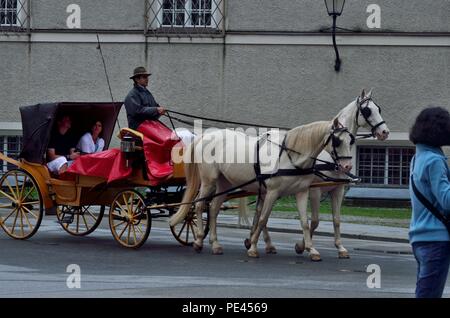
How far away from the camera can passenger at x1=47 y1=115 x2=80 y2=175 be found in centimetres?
1562

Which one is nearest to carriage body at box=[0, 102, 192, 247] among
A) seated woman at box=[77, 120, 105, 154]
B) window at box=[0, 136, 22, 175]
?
seated woman at box=[77, 120, 105, 154]

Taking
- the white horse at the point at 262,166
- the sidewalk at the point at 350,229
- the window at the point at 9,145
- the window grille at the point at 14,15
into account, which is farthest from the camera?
the window at the point at 9,145

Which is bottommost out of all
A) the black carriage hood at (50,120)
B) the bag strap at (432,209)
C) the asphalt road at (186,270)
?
the asphalt road at (186,270)

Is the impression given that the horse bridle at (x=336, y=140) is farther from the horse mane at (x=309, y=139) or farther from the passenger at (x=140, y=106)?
the passenger at (x=140, y=106)

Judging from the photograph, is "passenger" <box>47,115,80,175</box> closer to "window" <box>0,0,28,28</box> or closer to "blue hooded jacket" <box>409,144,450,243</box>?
"blue hooded jacket" <box>409,144,450,243</box>

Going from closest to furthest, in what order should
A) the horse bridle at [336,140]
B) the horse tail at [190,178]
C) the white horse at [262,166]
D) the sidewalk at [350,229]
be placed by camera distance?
1. the horse bridle at [336,140]
2. the white horse at [262,166]
3. the horse tail at [190,178]
4. the sidewalk at [350,229]

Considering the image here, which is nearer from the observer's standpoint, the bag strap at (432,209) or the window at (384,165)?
the bag strap at (432,209)

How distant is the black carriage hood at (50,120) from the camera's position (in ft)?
50.7

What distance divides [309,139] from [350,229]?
18.0ft

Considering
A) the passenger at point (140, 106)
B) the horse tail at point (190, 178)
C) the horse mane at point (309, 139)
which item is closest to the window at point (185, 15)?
the passenger at point (140, 106)

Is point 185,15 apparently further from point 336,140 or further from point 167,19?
point 336,140

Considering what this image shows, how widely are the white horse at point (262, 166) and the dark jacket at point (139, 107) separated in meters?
0.75

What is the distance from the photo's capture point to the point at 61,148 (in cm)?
1608
